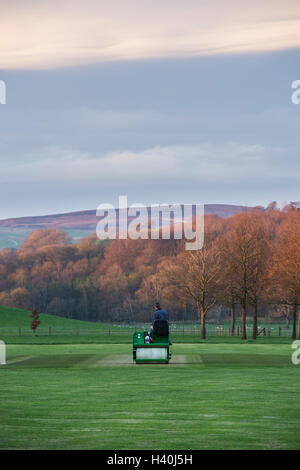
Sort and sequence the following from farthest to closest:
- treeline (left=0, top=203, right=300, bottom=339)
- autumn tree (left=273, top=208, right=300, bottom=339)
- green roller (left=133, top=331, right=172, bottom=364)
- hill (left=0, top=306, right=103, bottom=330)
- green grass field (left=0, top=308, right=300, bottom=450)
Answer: hill (left=0, top=306, right=103, bottom=330) → treeline (left=0, top=203, right=300, bottom=339) → autumn tree (left=273, top=208, right=300, bottom=339) → green roller (left=133, top=331, right=172, bottom=364) → green grass field (left=0, top=308, right=300, bottom=450)

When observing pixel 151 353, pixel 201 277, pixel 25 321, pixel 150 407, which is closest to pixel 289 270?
pixel 201 277

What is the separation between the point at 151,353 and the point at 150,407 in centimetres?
1393

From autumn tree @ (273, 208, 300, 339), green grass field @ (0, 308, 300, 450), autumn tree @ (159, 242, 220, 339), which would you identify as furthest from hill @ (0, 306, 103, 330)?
green grass field @ (0, 308, 300, 450)

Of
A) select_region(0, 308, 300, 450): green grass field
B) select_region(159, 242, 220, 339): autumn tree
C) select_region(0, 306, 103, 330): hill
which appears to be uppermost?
select_region(159, 242, 220, 339): autumn tree

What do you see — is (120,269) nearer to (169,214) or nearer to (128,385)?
(169,214)

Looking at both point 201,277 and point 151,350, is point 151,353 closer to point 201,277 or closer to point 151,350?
point 151,350

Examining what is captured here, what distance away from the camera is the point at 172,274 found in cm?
8481

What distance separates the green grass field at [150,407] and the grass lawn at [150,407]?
0.02 meters

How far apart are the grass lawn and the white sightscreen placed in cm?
43

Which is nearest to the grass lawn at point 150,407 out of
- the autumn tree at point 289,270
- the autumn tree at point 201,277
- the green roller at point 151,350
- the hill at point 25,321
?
the green roller at point 151,350

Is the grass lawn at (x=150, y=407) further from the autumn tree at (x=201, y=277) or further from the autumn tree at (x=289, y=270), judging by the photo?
the autumn tree at (x=201, y=277)

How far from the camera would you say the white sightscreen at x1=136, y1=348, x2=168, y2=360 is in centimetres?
3241

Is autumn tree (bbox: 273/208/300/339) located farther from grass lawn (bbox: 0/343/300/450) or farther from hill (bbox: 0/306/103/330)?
hill (bbox: 0/306/103/330)
